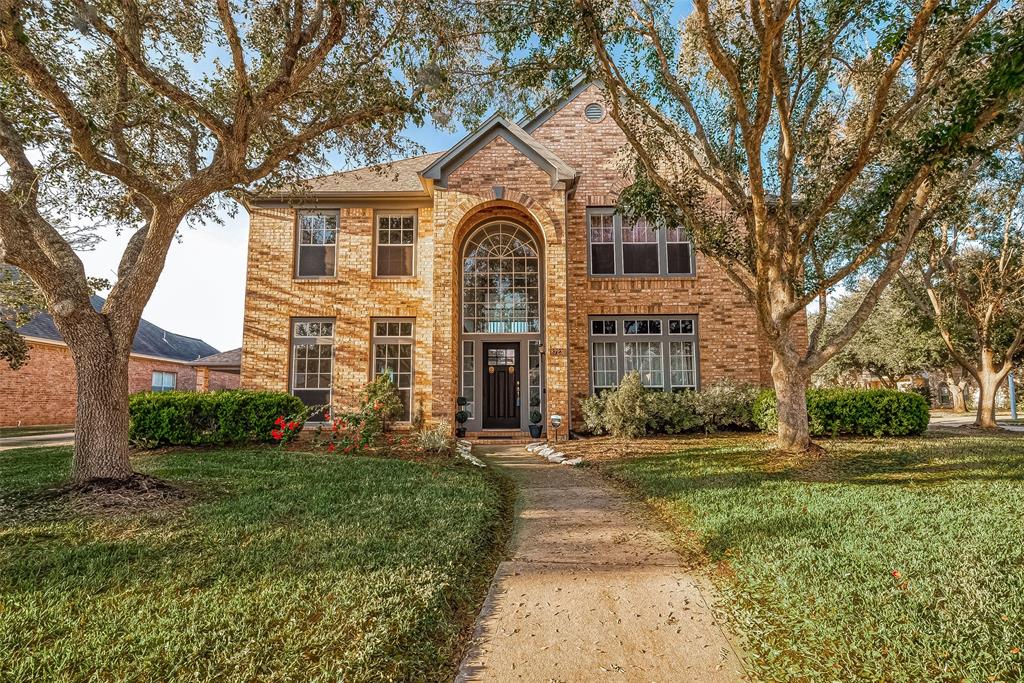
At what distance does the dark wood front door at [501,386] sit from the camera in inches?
519

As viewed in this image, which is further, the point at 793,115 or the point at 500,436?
the point at 500,436

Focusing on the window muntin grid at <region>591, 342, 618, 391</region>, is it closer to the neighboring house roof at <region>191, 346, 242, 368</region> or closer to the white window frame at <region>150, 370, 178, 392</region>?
the neighboring house roof at <region>191, 346, 242, 368</region>

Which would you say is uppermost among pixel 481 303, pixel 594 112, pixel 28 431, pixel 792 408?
pixel 594 112

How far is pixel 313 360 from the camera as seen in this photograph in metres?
13.5

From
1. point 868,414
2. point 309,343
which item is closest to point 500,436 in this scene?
point 309,343

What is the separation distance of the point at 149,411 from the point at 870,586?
1094cm

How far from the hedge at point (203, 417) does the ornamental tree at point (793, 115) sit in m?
7.70

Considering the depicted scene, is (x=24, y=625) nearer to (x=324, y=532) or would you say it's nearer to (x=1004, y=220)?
(x=324, y=532)

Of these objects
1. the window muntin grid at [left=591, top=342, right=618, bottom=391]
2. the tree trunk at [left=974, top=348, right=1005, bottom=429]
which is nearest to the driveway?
the tree trunk at [left=974, top=348, right=1005, bottom=429]

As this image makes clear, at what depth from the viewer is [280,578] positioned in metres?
3.59

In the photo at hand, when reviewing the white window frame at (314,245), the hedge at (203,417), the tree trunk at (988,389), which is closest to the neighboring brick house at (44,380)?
the white window frame at (314,245)

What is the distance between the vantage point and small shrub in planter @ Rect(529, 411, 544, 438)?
1222 centimetres

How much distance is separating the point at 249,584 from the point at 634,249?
12.3 m

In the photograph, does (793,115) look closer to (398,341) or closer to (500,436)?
(500,436)
